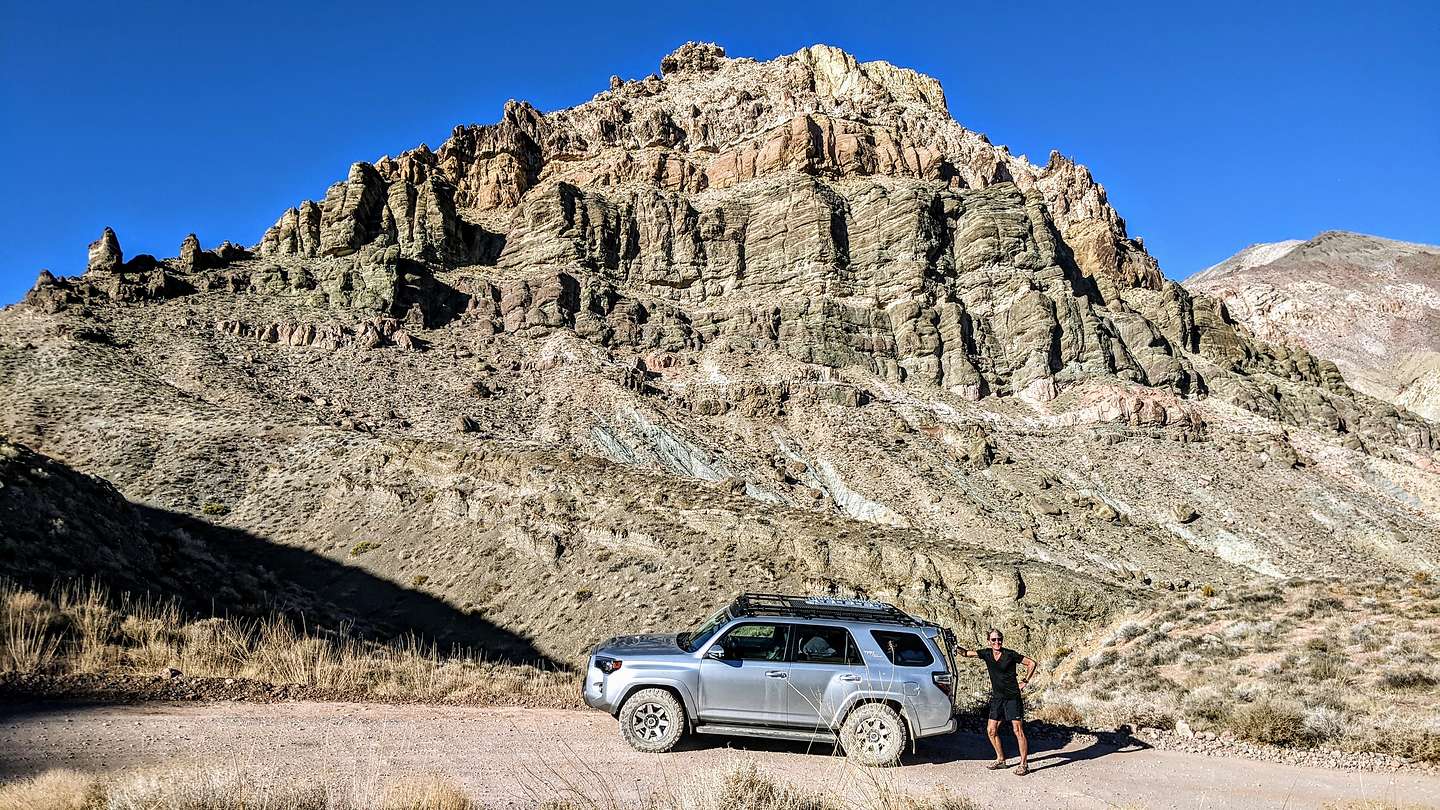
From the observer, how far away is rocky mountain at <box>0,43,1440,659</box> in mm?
30562

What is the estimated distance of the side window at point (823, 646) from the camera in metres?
9.49

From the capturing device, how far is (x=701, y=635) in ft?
32.7

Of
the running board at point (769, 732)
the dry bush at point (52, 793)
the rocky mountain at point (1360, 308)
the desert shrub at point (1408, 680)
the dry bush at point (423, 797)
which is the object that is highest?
the rocky mountain at point (1360, 308)

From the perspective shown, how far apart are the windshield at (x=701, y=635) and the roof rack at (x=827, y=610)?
0.59 feet

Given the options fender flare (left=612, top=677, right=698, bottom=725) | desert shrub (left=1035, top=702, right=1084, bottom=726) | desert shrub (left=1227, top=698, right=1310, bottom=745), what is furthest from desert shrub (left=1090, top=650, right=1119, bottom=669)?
fender flare (left=612, top=677, right=698, bottom=725)

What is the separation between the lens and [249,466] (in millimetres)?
39094

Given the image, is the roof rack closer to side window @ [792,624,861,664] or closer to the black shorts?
side window @ [792,624,861,664]

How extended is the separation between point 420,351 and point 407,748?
2150 inches

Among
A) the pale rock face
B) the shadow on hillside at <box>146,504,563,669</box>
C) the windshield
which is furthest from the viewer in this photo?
the pale rock face

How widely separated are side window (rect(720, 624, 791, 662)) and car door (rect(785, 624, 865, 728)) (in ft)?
0.45

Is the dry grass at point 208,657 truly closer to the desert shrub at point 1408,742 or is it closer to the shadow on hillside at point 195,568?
the shadow on hillside at point 195,568

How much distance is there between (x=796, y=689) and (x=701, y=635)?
4.56ft

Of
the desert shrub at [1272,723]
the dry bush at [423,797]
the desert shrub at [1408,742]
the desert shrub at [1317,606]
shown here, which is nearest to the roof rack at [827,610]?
the dry bush at [423,797]

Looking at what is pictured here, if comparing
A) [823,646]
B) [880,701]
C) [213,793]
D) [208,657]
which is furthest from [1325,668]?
[208,657]
